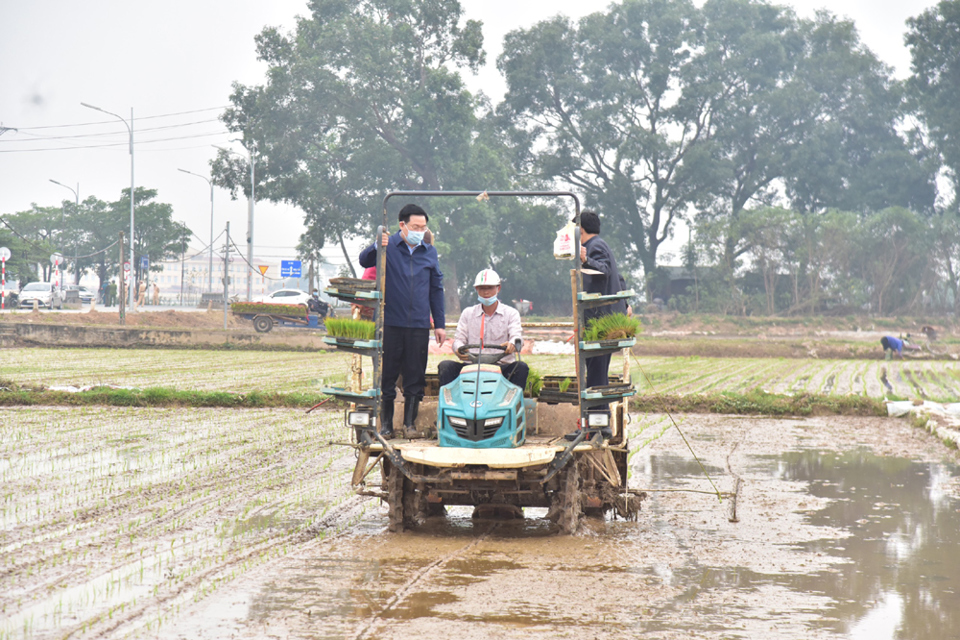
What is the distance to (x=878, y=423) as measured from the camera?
1560 centimetres

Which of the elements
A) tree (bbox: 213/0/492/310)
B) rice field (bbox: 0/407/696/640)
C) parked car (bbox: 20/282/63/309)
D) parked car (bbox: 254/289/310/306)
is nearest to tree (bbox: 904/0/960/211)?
tree (bbox: 213/0/492/310)

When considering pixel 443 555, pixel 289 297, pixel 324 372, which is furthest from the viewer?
pixel 289 297

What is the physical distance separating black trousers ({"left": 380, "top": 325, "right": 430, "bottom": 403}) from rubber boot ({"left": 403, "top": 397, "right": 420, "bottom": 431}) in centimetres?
4

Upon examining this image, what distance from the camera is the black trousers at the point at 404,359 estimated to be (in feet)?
25.0

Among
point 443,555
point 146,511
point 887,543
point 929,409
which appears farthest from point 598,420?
point 929,409

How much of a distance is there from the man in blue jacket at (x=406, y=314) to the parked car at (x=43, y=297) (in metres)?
41.0

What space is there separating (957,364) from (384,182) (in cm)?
3052

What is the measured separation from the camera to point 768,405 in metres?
17.1

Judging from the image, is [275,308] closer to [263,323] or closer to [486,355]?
[263,323]

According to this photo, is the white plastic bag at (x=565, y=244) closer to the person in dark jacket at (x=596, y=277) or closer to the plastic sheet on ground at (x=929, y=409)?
the person in dark jacket at (x=596, y=277)

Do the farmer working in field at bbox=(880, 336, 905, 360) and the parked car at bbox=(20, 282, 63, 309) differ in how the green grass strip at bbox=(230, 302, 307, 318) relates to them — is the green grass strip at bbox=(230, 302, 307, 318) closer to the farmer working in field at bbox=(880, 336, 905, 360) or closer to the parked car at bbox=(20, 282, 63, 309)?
the parked car at bbox=(20, 282, 63, 309)

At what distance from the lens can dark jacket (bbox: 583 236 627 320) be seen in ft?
25.0

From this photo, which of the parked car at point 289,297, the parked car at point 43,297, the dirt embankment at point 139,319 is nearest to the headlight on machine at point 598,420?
the dirt embankment at point 139,319

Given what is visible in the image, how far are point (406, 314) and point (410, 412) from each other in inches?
30.9
